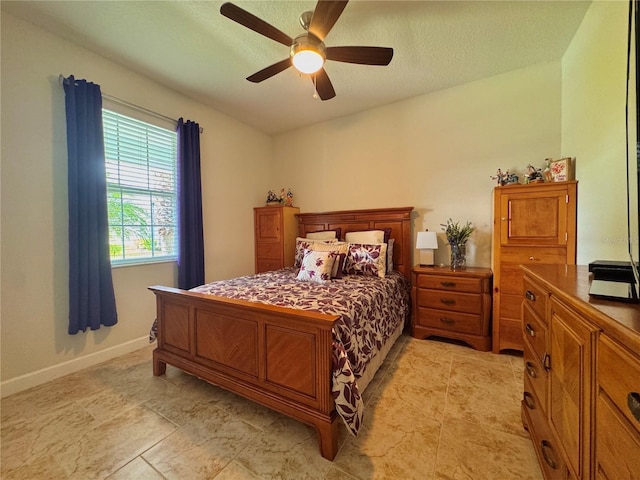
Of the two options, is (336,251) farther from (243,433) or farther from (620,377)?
(620,377)

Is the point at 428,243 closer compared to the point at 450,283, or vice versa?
the point at 450,283

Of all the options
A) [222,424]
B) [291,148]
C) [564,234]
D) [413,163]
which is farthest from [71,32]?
[564,234]

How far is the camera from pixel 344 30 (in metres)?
2.08

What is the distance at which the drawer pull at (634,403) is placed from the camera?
1.67 ft

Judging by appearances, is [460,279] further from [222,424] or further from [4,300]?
[4,300]

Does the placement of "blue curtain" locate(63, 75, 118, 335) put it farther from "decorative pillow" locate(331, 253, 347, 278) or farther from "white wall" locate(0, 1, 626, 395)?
"decorative pillow" locate(331, 253, 347, 278)

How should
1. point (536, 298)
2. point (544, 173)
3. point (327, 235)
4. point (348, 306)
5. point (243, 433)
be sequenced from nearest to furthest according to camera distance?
point (536, 298)
point (243, 433)
point (348, 306)
point (544, 173)
point (327, 235)

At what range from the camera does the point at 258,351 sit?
5.22 feet

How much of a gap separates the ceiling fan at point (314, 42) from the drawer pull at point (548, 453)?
2.32 meters

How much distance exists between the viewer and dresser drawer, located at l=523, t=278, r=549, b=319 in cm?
108

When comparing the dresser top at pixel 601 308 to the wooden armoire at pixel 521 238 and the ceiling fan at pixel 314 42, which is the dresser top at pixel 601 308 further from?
the ceiling fan at pixel 314 42

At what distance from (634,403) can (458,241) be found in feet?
8.02

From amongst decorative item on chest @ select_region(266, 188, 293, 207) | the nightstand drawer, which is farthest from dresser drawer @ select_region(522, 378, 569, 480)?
decorative item on chest @ select_region(266, 188, 293, 207)

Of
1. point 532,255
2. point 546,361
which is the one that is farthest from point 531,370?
point 532,255
